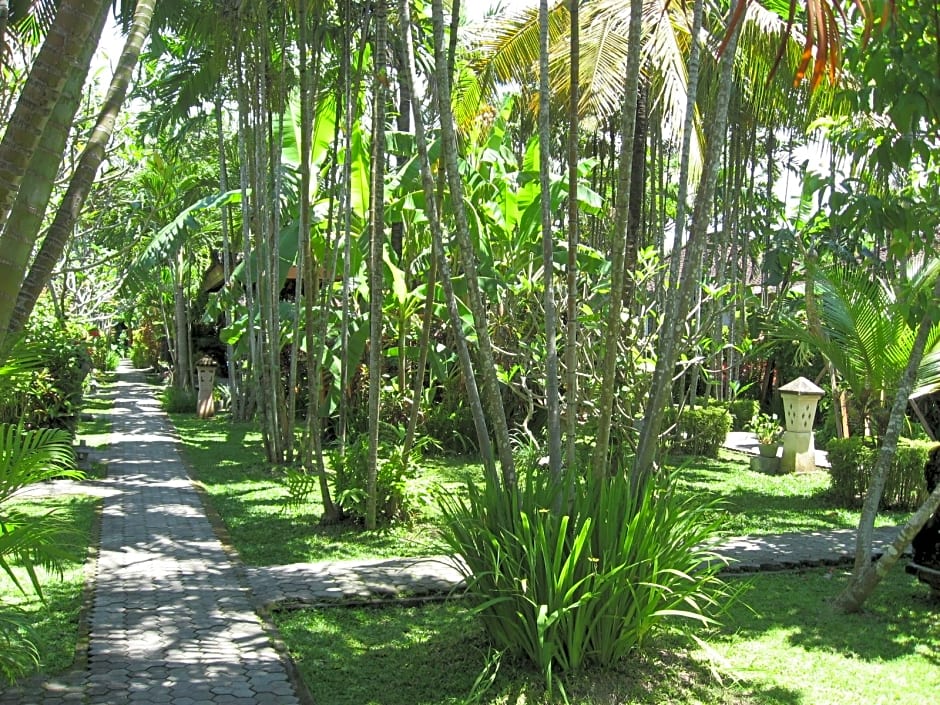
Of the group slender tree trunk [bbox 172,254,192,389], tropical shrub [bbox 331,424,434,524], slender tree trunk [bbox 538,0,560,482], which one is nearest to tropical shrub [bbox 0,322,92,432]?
tropical shrub [bbox 331,424,434,524]

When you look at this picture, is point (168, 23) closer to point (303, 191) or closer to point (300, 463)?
point (303, 191)

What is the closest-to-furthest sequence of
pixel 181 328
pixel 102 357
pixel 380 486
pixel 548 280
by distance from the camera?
1. pixel 548 280
2. pixel 380 486
3. pixel 181 328
4. pixel 102 357

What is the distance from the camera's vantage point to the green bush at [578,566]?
437cm

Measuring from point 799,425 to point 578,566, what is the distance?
31.7ft

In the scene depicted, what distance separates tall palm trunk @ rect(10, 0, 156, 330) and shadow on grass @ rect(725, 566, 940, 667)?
4254 millimetres

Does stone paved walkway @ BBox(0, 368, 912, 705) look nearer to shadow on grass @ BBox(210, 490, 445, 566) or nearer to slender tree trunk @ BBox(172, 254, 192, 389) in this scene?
shadow on grass @ BBox(210, 490, 445, 566)

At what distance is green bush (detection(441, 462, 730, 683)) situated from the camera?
4.37 m

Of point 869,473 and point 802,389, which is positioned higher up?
point 802,389

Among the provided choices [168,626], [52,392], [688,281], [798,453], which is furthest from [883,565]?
[52,392]

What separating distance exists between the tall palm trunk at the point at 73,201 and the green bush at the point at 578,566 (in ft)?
7.71

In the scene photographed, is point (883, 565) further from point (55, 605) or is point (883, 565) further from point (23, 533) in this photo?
point (55, 605)

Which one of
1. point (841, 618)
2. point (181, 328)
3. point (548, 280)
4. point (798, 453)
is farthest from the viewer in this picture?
point (181, 328)

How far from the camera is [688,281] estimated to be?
492 cm

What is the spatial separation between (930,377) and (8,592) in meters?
8.80
